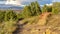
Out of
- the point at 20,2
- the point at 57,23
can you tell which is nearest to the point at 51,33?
the point at 57,23

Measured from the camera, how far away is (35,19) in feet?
43.7

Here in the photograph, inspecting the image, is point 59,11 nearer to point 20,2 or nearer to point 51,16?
point 51,16

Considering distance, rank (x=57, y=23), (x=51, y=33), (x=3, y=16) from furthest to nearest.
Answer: (x=3, y=16), (x=57, y=23), (x=51, y=33)

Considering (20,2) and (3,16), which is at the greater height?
Result: (3,16)

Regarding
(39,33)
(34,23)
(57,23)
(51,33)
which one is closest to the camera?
(51,33)

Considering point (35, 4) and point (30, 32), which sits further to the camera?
point (35, 4)

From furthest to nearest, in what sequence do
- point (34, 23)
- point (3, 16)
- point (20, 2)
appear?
point (20, 2), point (3, 16), point (34, 23)

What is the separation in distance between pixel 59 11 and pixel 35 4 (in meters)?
2.04

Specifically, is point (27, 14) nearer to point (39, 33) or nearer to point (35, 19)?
point (35, 19)

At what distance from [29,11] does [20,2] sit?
1780 centimetres

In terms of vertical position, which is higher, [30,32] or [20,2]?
[30,32]

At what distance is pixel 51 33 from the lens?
28.8 feet

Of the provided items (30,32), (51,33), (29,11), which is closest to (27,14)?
(29,11)

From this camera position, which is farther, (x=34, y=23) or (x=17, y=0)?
(x=17, y=0)
